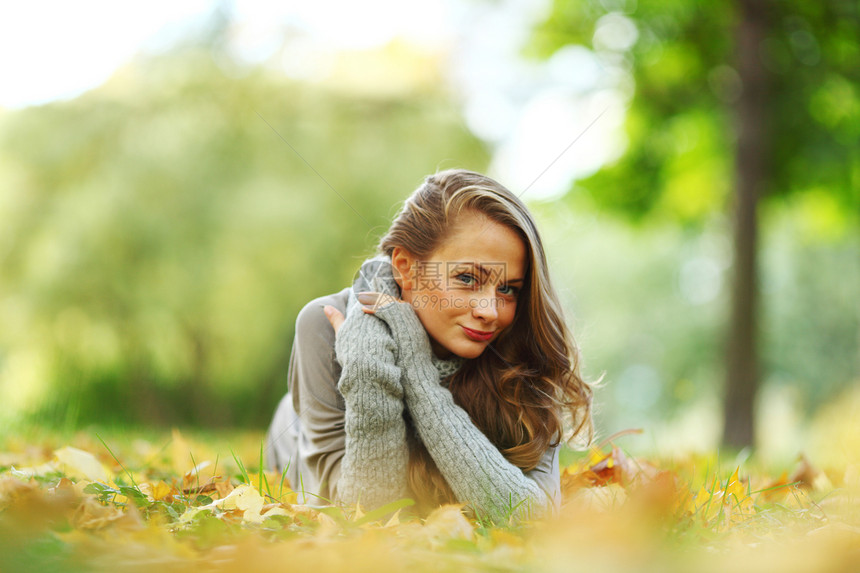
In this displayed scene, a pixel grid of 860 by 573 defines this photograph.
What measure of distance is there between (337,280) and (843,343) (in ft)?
62.4

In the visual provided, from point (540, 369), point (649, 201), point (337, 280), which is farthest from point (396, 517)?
point (337, 280)

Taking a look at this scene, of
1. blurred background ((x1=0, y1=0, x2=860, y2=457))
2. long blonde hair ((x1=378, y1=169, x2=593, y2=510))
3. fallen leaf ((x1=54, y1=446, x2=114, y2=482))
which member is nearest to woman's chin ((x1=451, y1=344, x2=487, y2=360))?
long blonde hair ((x1=378, y1=169, x2=593, y2=510))

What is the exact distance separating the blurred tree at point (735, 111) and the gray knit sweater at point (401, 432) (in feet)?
16.6

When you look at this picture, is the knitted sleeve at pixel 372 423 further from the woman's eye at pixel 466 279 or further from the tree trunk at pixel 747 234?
the tree trunk at pixel 747 234

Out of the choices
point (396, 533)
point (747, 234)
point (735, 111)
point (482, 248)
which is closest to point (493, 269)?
point (482, 248)

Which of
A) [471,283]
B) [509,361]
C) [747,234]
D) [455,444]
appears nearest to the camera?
[455,444]

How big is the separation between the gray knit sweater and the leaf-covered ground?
10 centimetres

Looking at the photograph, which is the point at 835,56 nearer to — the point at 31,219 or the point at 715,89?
the point at 715,89

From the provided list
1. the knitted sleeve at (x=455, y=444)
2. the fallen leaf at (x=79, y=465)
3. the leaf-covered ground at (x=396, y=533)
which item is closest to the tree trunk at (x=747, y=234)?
the leaf-covered ground at (x=396, y=533)

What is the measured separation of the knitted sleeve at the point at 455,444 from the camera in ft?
6.18

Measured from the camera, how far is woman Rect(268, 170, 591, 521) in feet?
6.40

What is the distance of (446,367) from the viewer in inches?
86.8

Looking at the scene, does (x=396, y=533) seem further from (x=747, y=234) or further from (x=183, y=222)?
(x=183, y=222)

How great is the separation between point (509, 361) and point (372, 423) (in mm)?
551
